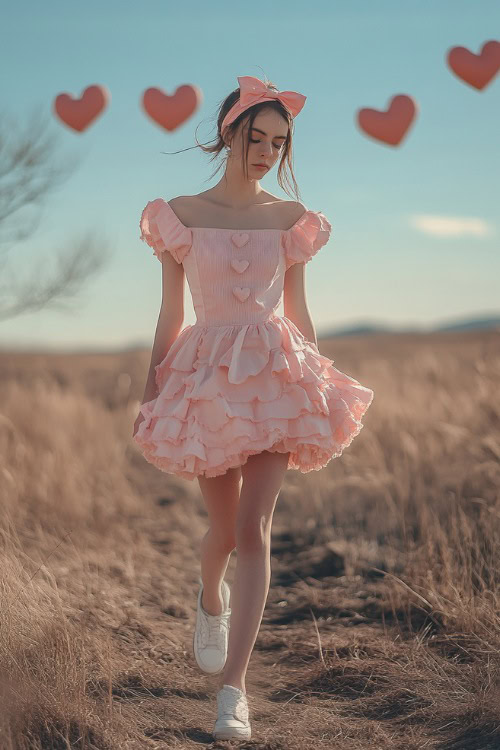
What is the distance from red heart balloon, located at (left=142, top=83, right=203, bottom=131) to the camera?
495 centimetres

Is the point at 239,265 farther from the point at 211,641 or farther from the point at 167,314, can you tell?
the point at 211,641

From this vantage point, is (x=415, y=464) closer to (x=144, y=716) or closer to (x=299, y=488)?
(x=299, y=488)

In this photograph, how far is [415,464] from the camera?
620 cm

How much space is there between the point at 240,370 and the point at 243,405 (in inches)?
4.6

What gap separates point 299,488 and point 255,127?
4.17 meters

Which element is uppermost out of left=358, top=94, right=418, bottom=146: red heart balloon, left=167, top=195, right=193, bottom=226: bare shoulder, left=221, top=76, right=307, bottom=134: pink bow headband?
left=358, top=94, right=418, bottom=146: red heart balloon

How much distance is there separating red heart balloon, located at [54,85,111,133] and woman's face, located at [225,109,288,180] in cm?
263

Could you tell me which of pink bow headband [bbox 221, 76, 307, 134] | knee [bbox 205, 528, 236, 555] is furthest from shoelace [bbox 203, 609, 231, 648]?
pink bow headband [bbox 221, 76, 307, 134]

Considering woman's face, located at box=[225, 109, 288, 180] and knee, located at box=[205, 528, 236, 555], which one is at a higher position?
woman's face, located at box=[225, 109, 288, 180]

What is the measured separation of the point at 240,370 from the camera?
117 inches

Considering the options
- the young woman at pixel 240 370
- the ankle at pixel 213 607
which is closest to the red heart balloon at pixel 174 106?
the young woman at pixel 240 370

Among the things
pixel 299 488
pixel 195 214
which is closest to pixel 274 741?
pixel 195 214

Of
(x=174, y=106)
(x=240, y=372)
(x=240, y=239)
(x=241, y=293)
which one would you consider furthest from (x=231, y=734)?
(x=174, y=106)

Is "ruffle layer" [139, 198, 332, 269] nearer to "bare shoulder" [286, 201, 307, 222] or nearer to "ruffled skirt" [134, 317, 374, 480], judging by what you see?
"bare shoulder" [286, 201, 307, 222]
